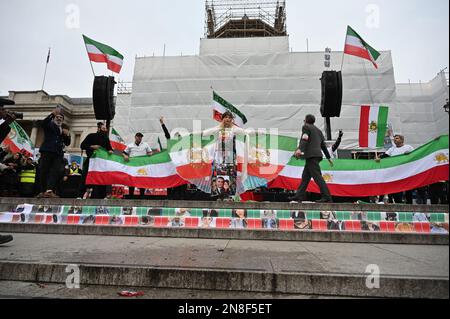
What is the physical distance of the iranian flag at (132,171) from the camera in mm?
6453

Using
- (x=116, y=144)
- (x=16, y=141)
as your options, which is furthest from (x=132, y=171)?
(x=16, y=141)

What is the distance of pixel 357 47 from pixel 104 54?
30.2 ft

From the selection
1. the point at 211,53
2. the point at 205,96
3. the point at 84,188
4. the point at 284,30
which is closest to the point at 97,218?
the point at 84,188

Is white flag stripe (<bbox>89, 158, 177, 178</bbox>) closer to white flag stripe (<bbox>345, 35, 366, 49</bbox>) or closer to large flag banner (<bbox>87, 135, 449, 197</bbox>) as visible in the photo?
large flag banner (<bbox>87, 135, 449, 197</bbox>)

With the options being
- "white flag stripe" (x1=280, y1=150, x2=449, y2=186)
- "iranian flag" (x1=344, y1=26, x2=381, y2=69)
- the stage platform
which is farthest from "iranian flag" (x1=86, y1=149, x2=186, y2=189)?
"iranian flag" (x1=344, y1=26, x2=381, y2=69)

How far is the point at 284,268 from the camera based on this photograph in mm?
2049

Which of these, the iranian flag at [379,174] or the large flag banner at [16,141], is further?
the large flag banner at [16,141]

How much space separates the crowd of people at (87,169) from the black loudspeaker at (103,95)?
1197mm

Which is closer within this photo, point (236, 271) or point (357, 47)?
point (236, 271)

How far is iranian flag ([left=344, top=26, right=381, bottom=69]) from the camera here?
9.66 metres

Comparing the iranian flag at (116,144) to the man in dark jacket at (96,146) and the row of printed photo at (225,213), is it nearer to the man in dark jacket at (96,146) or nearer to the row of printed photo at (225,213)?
the man in dark jacket at (96,146)

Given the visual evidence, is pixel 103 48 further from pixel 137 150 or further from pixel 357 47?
pixel 357 47

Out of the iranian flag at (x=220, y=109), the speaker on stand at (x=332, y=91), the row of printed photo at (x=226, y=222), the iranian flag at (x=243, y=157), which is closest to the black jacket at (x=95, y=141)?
the iranian flag at (x=243, y=157)

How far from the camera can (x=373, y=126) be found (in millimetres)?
9422
